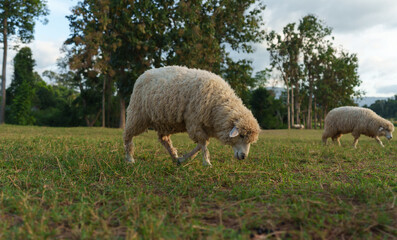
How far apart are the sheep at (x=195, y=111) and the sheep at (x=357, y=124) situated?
7.97m

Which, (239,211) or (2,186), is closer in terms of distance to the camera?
(239,211)

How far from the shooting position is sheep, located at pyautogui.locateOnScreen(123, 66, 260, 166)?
471 cm

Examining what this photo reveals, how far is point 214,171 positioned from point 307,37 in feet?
134

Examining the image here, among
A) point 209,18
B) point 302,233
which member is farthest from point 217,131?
point 209,18

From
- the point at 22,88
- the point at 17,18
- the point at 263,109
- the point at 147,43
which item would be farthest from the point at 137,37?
the point at 263,109

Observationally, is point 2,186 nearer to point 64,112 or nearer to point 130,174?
point 130,174

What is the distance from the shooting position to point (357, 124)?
1102 cm

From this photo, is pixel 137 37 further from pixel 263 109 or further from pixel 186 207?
pixel 263 109

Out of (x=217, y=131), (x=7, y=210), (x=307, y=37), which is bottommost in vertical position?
(x=7, y=210)

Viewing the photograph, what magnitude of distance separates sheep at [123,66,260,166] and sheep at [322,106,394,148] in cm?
797

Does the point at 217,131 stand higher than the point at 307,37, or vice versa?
the point at 307,37

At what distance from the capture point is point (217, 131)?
4879 mm

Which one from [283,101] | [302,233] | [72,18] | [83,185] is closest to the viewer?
[302,233]

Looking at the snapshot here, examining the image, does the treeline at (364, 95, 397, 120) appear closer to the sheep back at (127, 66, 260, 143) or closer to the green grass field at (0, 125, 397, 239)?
the sheep back at (127, 66, 260, 143)
